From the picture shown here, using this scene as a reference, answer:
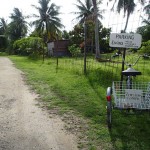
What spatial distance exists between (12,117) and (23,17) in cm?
4379

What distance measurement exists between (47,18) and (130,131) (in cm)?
3331

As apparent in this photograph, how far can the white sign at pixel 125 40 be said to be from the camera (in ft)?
17.8

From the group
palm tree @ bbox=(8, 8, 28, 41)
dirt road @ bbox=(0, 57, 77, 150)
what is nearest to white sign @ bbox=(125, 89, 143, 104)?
dirt road @ bbox=(0, 57, 77, 150)

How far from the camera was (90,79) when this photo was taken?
28.8 ft

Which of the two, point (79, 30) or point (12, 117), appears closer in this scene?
point (12, 117)

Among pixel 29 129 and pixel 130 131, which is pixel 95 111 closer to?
pixel 130 131

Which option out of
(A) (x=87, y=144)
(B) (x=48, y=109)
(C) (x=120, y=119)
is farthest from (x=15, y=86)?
(A) (x=87, y=144)

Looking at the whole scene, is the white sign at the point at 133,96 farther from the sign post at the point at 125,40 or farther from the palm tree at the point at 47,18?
the palm tree at the point at 47,18

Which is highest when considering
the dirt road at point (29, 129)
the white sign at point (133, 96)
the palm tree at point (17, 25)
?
the palm tree at point (17, 25)

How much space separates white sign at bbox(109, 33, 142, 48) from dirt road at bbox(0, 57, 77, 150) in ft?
6.81

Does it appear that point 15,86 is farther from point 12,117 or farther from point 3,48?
point 3,48

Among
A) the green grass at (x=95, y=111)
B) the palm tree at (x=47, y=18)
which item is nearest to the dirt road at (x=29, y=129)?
the green grass at (x=95, y=111)

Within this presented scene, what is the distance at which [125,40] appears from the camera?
5477 millimetres

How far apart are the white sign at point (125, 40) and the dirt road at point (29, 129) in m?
2.08
